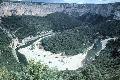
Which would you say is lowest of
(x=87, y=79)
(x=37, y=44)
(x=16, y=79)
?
(x=37, y=44)

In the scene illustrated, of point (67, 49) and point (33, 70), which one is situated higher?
point (33, 70)

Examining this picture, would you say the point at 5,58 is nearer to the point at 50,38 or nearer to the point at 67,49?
the point at 67,49

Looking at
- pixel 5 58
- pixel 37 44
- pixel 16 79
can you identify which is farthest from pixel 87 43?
pixel 16 79

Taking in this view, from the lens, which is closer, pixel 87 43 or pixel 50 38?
pixel 87 43

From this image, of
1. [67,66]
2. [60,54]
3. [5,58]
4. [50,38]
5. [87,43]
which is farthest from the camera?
[50,38]

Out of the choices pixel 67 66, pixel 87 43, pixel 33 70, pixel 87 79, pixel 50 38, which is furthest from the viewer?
pixel 50 38

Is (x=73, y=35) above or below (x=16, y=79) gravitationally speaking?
below

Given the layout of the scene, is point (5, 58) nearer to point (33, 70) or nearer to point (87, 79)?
point (87, 79)

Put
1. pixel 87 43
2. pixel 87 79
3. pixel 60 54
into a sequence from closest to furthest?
pixel 87 79, pixel 60 54, pixel 87 43

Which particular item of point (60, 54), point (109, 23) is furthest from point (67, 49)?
point (109, 23)
